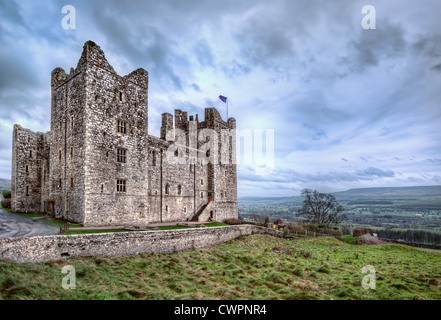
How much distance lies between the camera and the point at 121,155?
25.4m

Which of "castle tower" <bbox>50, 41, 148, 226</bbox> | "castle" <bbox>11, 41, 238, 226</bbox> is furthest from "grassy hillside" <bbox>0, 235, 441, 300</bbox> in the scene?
"castle" <bbox>11, 41, 238, 226</bbox>

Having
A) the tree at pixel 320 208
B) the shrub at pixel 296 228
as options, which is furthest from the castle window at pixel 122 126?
the tree at pixel 320 208

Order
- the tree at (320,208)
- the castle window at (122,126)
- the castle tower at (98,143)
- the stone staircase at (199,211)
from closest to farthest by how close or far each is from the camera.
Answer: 1. the castle tower at (98,143)
2. the castle window at (122,126)
3. the stone staircase at (199,211)
4. the tree at (320,208)

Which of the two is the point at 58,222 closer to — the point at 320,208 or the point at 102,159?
the point at 102,159

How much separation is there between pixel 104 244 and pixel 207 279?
8.18 m

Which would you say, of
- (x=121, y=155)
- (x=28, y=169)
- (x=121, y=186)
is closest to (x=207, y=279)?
(x=121, y=186)

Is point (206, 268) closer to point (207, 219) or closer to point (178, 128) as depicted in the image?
point (207, 219)

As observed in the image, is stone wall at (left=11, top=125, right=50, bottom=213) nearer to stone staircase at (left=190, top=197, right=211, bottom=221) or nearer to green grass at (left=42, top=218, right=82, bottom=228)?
green grass at (left=42, top=218, right=82, bottom=228)

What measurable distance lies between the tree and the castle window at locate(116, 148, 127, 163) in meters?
40.2

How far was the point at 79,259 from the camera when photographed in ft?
51.0

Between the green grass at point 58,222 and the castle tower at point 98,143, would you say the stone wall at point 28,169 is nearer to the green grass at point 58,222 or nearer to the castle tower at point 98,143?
the castle tower at point 98,143

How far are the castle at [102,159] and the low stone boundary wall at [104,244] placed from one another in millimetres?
5425

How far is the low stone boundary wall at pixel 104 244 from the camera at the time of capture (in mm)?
14039
